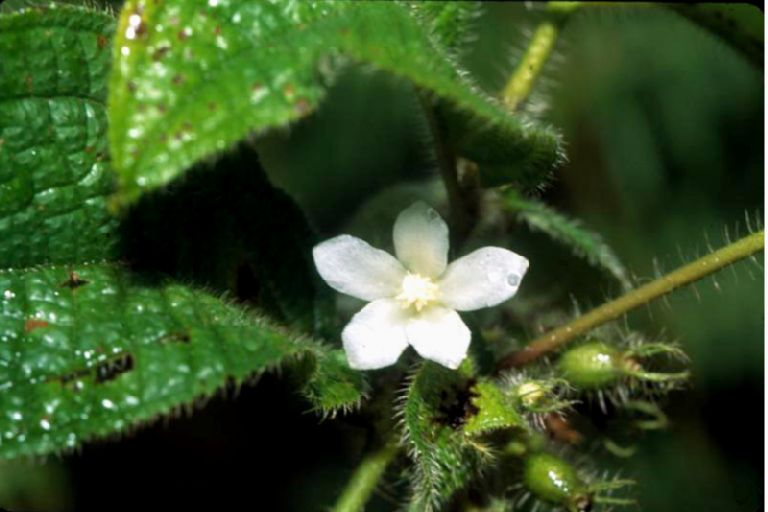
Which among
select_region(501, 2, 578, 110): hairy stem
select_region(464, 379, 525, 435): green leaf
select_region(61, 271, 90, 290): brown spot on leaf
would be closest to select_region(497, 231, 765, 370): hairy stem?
select_region(464, 379, 525, 435): green leaf

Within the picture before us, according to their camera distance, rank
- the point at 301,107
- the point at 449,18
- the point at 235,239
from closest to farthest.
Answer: the point at 301,107, the point at 235,239, the point at 449,18

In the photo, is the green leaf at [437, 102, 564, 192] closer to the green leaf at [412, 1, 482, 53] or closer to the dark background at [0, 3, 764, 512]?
the green leaf at [412, 1, 482, 53]

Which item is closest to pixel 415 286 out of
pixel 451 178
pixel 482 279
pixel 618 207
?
pixel 482 279

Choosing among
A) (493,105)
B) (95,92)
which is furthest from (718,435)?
(95,92)

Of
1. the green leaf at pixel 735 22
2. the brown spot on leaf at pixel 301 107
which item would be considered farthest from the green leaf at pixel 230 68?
the green leaf at pixel 735 22

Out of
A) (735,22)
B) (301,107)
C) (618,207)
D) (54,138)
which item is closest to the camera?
(301,107)

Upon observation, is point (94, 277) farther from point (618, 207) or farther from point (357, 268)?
point (618, 207)

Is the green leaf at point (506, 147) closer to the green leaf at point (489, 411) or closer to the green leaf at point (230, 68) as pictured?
the green leaf at point (230, 68)
